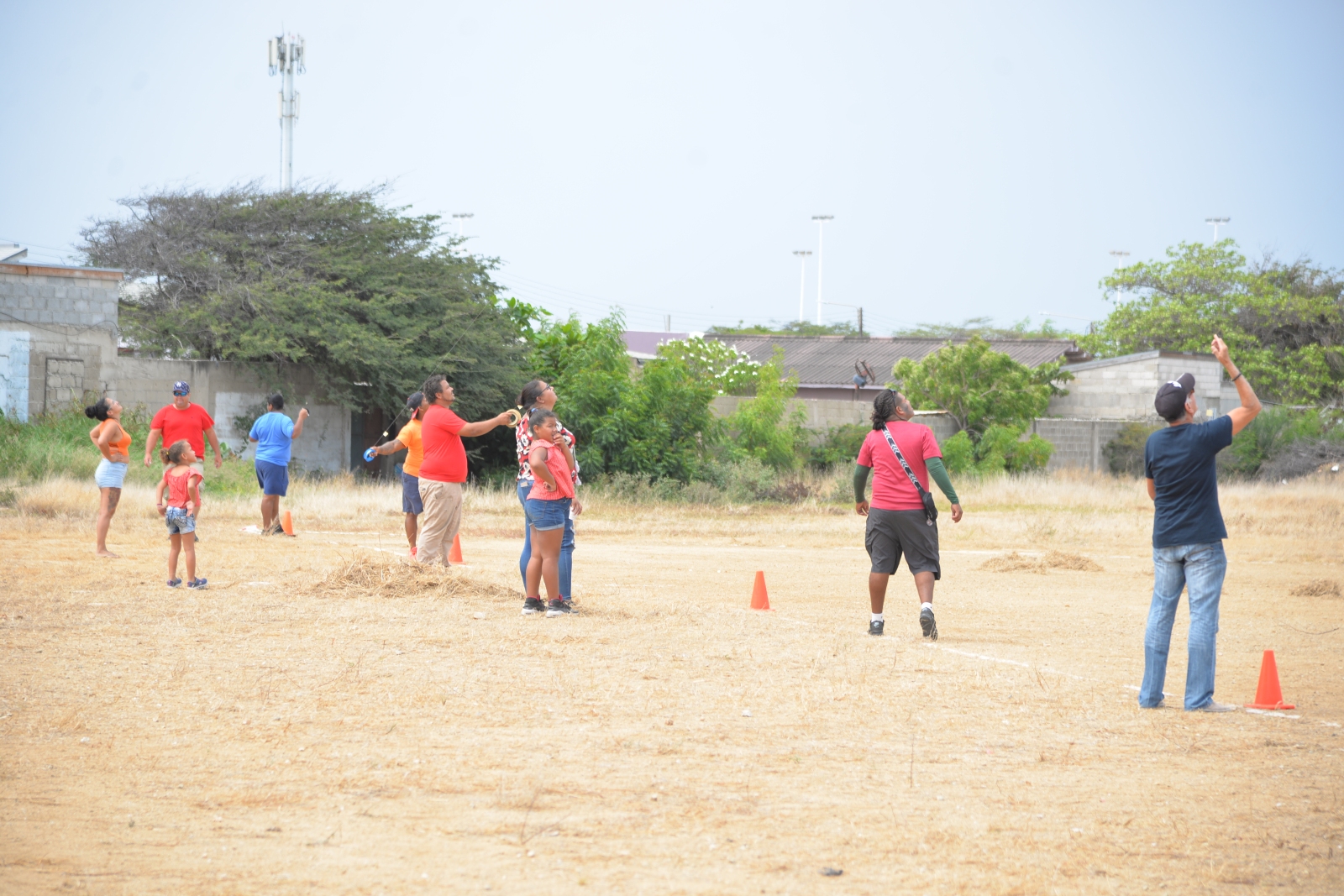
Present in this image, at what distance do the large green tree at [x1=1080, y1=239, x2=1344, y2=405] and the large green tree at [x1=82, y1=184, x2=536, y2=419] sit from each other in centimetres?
2695

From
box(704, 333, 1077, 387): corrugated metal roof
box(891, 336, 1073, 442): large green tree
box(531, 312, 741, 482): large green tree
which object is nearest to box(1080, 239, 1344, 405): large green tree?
box(704, 333, 1077, 387): corrugated metal roof

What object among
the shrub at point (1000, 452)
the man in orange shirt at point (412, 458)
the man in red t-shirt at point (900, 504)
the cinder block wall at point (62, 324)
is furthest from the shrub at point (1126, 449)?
the man in red t-shirt at point (900, 504)

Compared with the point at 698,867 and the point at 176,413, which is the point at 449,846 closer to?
the point at 698,867

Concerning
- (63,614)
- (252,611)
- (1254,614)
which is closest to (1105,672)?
(1254,614)

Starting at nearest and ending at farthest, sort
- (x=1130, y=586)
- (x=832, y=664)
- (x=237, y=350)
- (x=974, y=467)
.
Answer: (x=832, y=664) < (x=1130, y=586) < (x=237, y=350) < (x=974, y=467)

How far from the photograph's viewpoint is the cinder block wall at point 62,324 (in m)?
23.5

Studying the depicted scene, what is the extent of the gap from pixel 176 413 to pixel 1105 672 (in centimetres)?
1054

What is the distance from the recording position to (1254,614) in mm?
11195

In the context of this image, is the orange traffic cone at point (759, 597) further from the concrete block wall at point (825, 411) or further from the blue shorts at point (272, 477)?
the concrete block wall at point (825, 411)

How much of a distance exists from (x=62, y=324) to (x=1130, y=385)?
2770 cm

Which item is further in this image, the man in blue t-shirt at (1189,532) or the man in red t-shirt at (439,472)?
the man in red t-shirt at (439,472)

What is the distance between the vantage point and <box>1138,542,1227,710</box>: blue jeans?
6555 millimetres

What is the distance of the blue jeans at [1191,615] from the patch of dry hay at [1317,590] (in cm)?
669

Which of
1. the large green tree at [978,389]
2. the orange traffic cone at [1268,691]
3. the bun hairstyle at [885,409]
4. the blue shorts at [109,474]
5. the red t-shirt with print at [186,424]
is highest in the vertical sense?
the large green tree at [978,389]
